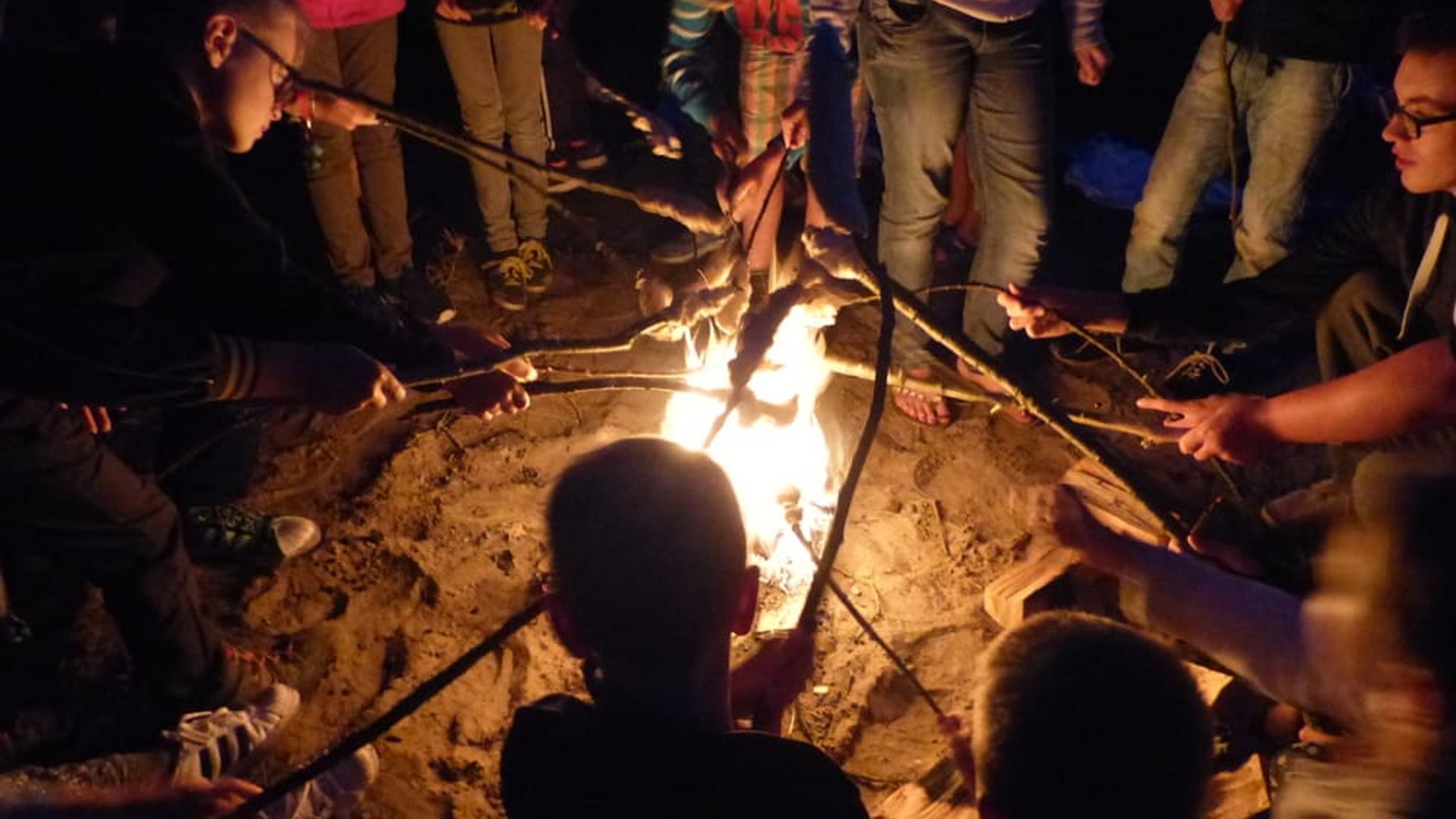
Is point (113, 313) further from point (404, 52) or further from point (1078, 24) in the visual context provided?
point (404, 52)

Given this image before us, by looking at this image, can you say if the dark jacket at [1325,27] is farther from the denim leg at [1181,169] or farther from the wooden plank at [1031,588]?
the wooden plank at [1031,588]

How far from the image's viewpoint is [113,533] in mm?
2895

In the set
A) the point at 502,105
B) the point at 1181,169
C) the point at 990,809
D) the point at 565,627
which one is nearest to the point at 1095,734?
the point at 990,809

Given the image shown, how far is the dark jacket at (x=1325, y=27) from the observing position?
156 inches

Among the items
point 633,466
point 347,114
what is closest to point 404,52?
point 347,114

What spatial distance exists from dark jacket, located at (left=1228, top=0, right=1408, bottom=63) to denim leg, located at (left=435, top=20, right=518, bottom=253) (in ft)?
11.3

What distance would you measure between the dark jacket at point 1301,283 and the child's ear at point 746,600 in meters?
2.00

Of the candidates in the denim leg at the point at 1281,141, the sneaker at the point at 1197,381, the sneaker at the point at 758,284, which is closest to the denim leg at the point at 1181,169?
the denim leg at the point at 1281,141

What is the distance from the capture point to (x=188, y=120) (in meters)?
2.50

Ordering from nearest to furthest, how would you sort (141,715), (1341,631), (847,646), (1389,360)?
1. (1341,631)
2. (1389,360)
3. (141,715)
4. (847,646)

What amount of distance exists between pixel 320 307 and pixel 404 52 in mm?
5104

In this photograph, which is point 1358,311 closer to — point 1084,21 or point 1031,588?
point 1031,588

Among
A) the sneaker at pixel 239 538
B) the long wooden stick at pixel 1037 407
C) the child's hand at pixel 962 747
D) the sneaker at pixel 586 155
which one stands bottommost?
the sneaker at pixel 239 538

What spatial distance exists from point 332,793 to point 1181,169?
4291 millimetres
